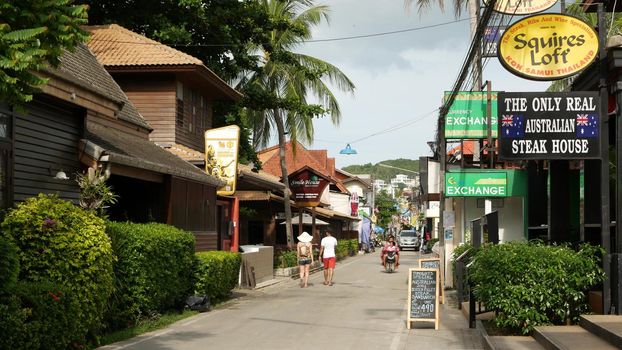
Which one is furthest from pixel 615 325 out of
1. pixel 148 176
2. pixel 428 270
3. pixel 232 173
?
pixel 232 173

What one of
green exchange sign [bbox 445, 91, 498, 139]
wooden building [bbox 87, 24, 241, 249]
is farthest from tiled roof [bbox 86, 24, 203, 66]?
green exchange sign [bbox 445, 91, 498, 139]

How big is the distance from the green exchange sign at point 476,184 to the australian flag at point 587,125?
6.72 m

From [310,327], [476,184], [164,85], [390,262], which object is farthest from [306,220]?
[310,327]

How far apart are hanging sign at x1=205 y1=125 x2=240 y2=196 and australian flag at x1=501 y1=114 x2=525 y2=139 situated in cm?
959

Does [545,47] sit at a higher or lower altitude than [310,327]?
higher

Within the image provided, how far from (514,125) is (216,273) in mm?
8388

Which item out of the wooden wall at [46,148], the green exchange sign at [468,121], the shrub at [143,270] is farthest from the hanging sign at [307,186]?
the wooden wall at [46,148]

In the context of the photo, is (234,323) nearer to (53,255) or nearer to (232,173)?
(53,255)

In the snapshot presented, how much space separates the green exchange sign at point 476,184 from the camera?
19547 millimetres

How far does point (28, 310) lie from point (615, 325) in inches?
310

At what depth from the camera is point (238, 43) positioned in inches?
1098

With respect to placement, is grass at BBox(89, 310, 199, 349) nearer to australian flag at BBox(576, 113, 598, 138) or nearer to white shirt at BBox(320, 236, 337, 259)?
australian flag at BBox(576, 113, 598, 138)

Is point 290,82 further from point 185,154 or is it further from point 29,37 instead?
point 29,37

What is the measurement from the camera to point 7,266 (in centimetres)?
902
